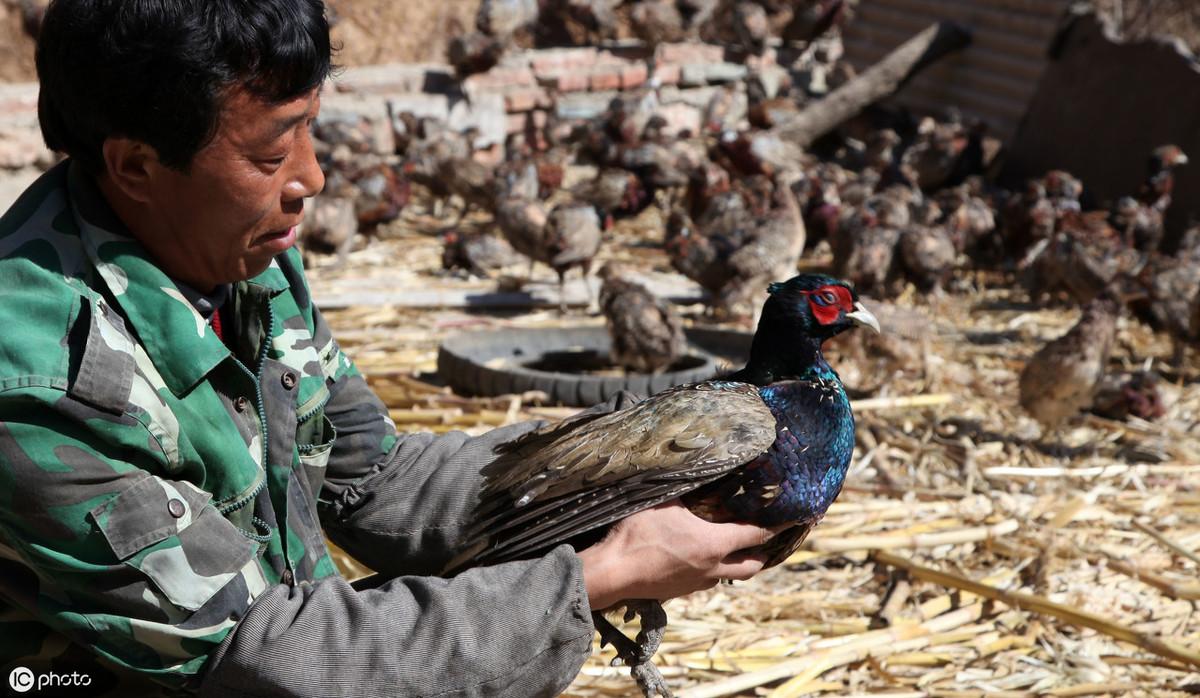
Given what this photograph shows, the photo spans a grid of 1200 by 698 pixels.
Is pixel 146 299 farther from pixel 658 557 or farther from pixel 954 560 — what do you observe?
pixel 954 560

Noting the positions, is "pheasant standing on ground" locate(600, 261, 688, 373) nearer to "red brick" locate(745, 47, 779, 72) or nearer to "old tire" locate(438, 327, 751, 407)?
"old tire" locate(438, 327, 751, 407)

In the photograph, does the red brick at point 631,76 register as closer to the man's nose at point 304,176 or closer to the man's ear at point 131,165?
the man's nose at point 304,176

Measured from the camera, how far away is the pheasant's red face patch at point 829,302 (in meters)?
2.94

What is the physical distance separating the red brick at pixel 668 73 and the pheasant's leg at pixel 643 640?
12.1 metres

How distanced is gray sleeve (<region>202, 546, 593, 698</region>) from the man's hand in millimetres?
86

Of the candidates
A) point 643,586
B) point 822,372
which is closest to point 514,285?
point 822,372

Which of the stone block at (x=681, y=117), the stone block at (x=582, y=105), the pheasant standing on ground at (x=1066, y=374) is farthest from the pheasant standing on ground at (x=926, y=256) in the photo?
the stone block at (x=681, y=117)

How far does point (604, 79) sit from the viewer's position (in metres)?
13.7

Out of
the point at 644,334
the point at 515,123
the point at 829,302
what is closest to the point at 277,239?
the point at 829,302

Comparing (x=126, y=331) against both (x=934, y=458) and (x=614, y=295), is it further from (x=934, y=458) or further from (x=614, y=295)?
(x=614, y=295)

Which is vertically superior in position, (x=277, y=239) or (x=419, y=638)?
(x=277, y=239)

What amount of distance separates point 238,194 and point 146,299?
0.23 meters

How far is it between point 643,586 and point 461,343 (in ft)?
13.9

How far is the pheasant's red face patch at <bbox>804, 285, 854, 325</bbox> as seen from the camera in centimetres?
294
